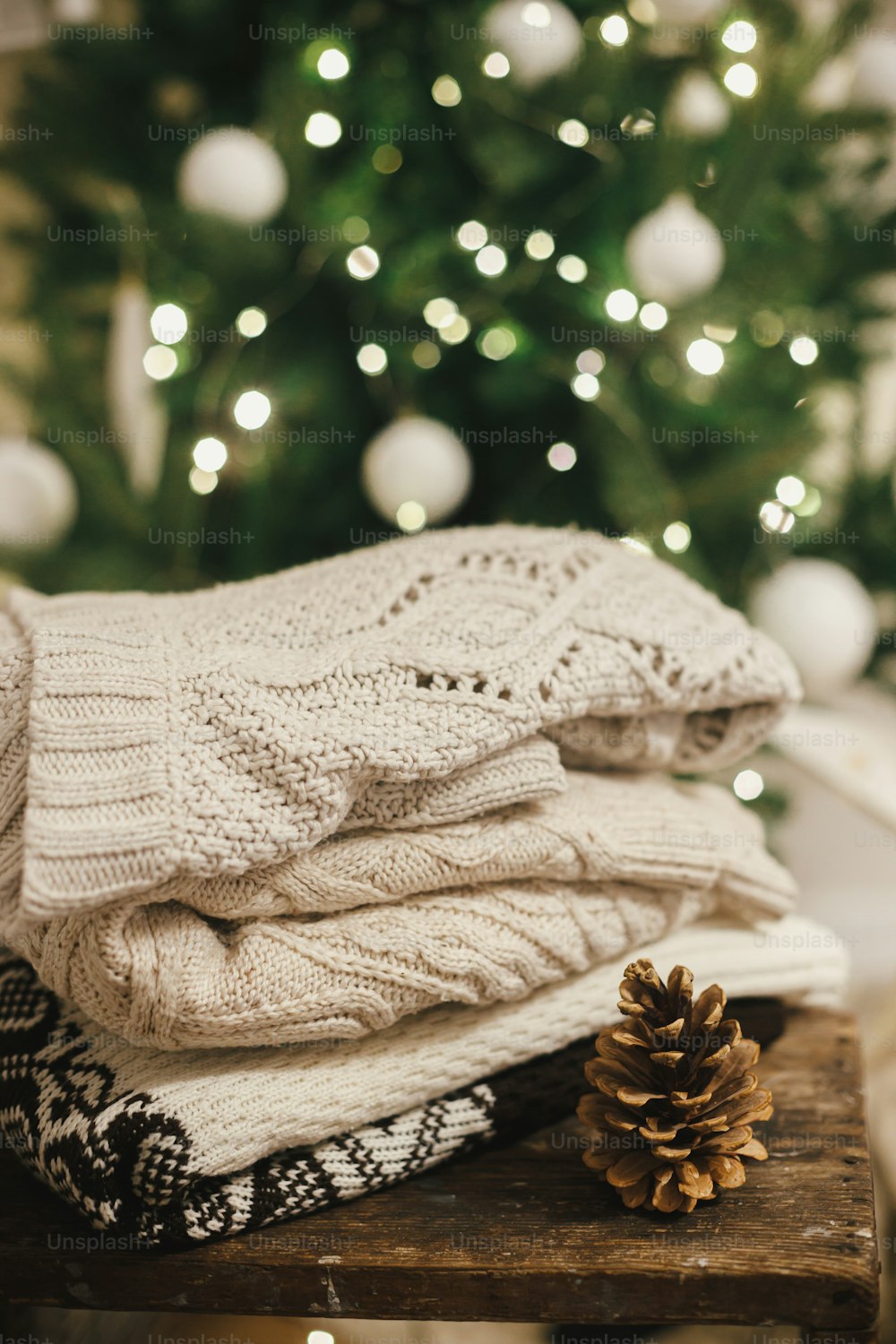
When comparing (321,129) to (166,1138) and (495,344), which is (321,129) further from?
(166,1138)

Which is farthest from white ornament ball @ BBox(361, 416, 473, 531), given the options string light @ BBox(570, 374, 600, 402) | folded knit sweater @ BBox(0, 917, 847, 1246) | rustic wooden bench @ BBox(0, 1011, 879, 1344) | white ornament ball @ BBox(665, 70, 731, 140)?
rustic wooden bench @ BBox(0, 1011, 879, 1344)

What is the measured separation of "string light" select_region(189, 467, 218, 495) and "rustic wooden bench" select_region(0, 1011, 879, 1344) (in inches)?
25.3

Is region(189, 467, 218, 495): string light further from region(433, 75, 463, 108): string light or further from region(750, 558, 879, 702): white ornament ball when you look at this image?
region(750, 558, 879, 702): white ornament ball

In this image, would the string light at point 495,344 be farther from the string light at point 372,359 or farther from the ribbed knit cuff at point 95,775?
the ribbed knit cuff at point 95,775

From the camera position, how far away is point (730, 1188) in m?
0.53

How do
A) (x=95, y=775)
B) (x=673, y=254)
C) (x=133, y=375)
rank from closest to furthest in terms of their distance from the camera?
(x=95, y=775)
(x=673, y=254)
(x=133, y=375)

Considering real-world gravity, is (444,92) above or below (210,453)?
above

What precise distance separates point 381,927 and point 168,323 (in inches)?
25.0

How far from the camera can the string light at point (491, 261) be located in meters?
0.93

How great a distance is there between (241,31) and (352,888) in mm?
901

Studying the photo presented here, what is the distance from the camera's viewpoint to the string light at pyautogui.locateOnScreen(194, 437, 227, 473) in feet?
3.03

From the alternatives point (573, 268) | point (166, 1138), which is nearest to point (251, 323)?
point (573, 268)

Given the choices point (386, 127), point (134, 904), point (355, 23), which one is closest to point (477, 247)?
point (386, 127)

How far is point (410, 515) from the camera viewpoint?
94 cm
